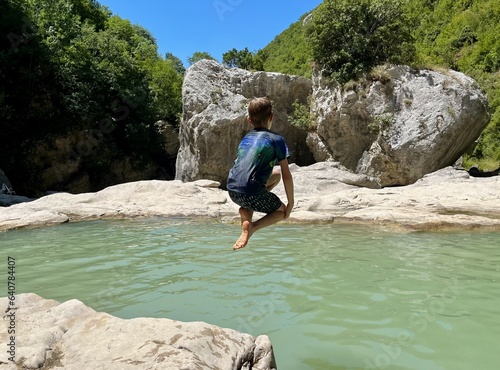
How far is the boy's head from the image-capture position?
397 centimetres

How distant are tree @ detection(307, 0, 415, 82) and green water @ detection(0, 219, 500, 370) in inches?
478

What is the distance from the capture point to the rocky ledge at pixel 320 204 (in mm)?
9938

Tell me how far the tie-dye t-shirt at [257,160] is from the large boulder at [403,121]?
14785 mm

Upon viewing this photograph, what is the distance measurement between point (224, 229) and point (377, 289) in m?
5.64

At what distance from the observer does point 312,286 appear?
4.95 metres

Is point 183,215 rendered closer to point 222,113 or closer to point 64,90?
point 222,113

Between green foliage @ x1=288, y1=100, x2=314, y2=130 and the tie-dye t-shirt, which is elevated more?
green foliage @ x1=288, y1=100, x2=314, y2=130

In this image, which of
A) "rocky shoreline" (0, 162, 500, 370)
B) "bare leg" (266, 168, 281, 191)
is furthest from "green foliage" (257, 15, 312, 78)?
"bare leg" (266, 168, 281, 191)

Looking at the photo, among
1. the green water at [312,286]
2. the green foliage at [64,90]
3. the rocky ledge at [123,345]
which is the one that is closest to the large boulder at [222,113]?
the green foliage at [64,90]

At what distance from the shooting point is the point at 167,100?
97.1 feet

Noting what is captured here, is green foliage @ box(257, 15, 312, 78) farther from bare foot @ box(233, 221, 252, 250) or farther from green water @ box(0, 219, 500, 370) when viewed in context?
bare foot @ box(233, 221, 252, 250)

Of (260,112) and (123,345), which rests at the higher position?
(260,112)

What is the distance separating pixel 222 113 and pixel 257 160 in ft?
55.7

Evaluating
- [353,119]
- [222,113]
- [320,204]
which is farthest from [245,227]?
[222,113]
